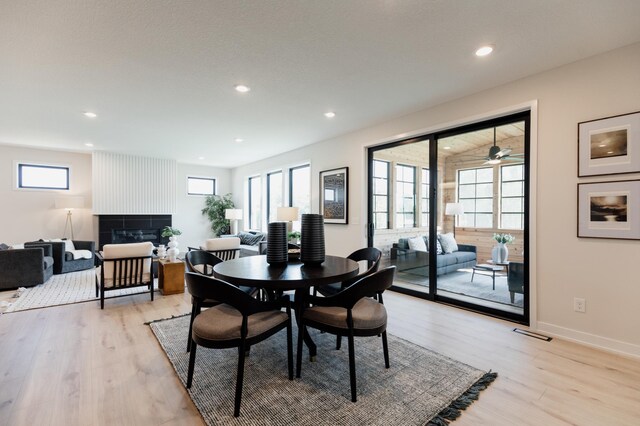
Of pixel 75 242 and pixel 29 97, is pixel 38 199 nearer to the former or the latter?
pixel 75 242

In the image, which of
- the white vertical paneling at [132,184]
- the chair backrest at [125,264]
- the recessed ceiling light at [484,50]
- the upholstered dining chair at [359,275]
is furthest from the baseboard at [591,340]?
the white vertical paneling at [132,184]

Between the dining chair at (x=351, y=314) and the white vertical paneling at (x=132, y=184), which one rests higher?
the white vertical paneling at (x=132, y=184)

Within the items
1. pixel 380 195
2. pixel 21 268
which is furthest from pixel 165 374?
pixel 21 268

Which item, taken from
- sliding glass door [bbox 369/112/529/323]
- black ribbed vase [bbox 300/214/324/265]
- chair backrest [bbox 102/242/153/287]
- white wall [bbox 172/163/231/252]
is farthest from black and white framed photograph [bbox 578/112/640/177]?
white wall [bbox 172/163/231/252]

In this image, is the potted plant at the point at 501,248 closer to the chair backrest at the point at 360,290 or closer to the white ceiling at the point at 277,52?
the white ceiling at the point at 277,52

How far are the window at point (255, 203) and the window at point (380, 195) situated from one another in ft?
13.2

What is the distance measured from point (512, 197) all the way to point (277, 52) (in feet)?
9.70

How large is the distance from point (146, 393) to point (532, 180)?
3.82m

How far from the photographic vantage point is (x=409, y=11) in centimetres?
209

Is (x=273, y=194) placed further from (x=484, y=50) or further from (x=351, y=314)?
(x=351, y=314)

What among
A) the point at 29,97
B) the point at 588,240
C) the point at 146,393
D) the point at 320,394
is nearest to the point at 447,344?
the point at 320,394

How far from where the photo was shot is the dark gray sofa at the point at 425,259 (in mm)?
3967

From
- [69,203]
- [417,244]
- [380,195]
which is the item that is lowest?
[417,244]

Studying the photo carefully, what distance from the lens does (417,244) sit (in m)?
4.45
